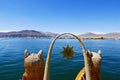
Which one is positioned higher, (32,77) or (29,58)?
(29,58)

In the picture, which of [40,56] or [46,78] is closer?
[46,78]

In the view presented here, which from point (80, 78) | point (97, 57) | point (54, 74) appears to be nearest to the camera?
point (80, 78)

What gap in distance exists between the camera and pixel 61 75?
27.1 m

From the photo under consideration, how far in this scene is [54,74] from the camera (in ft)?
90.5

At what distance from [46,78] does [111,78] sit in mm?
23320

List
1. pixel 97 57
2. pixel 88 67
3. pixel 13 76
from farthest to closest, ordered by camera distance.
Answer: pixel 13 76 → pixel 97 57 → pixel 88 67

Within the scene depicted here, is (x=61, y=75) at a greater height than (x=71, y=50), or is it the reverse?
(x=71, y=50)

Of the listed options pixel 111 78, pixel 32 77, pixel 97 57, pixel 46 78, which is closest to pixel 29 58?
pixel 32 77

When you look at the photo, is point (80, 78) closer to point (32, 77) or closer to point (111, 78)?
point (32, 77)

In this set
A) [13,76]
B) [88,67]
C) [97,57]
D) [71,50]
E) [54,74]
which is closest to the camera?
[88,67]

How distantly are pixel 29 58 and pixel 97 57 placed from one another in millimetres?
3770

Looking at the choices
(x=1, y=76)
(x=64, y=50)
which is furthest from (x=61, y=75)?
(x=64, y=50)

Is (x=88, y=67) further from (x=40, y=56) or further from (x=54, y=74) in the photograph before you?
(x=54, y=74)

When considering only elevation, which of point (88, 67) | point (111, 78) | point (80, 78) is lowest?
point (111, 78)
